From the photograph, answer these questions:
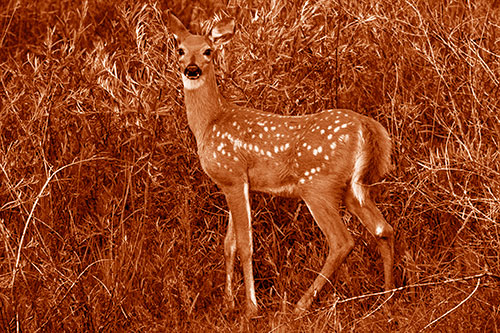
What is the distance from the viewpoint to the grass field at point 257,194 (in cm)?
572

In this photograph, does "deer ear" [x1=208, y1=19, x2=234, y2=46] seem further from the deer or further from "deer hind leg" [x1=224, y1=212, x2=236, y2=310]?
"deer hind leg" [x1=224, y1=212, x2=236, y2=310]

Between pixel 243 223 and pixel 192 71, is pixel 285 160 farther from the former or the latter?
pixel 192 71

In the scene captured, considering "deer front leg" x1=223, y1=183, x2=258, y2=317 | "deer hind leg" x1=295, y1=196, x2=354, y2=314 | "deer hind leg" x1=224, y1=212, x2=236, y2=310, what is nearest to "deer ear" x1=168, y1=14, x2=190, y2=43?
"deer front leg" x1=223, y1=183, x2=258, y2=317

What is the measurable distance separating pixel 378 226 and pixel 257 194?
995 millimetres

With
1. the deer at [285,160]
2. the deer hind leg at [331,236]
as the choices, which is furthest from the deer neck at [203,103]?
the deer hind leg at [331,236]

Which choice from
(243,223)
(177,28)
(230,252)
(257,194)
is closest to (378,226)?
(243,223)

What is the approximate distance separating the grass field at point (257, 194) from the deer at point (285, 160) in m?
0.18

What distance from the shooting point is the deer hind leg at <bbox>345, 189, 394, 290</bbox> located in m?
5.98

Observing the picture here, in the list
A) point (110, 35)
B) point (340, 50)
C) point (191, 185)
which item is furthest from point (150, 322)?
point (110, 35)

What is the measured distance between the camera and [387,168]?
6012mm

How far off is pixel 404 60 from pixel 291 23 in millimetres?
794

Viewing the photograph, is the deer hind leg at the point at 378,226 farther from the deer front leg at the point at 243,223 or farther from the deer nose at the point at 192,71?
the deer nose at the point at 192,71

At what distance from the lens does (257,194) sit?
677cm

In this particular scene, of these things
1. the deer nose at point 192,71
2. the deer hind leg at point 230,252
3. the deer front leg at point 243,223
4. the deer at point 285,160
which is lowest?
the deer hind leg at point 230,252
